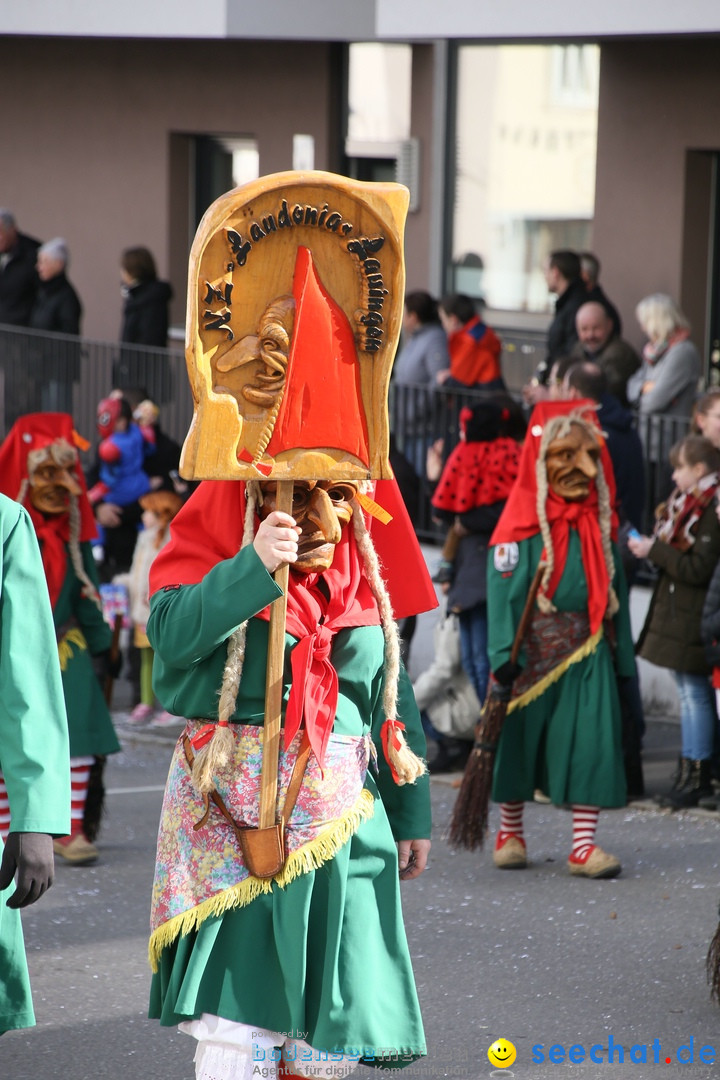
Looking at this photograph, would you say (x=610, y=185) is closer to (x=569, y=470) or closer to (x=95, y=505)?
(x=95, y=505)

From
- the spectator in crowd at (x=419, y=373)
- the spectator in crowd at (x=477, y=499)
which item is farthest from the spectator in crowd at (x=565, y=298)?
the spectator in crowd at (x=477, y=499)

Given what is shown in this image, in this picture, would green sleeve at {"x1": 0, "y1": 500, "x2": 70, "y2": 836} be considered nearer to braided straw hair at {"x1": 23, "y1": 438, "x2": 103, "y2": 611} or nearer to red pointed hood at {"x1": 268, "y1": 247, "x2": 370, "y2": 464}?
red pointed hood at {"x1": 268, "y1": 247, "x2": 370, "y2": 464}

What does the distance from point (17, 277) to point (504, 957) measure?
10.3 m

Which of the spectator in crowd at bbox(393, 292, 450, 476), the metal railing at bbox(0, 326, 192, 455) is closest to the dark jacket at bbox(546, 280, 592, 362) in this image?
the spectator in crowd at bbox(393, 292, 450, 476)

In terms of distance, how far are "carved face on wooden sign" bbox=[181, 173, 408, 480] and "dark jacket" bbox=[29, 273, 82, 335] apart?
35.4 feet

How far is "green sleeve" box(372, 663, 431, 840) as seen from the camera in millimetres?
3951

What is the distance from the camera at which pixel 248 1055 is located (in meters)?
3.58

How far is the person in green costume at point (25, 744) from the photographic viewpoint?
352 centimetres

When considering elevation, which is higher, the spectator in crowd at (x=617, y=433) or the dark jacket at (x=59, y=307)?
the dark jacket at (x=59, y=307)

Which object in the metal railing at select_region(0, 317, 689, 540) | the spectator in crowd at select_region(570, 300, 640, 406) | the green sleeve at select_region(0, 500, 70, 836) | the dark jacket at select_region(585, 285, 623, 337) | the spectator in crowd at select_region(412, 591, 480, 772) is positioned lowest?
the spectator in crowd at select_region(412, 591, 480, 772)

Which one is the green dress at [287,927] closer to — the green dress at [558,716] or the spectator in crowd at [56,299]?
the green dress at [558,716]

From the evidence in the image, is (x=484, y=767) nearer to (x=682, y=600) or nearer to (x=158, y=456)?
(x=682, y=600)

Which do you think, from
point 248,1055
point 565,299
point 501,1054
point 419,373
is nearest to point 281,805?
point 248,1055

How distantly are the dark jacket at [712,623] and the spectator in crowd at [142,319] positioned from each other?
22.2 feet
